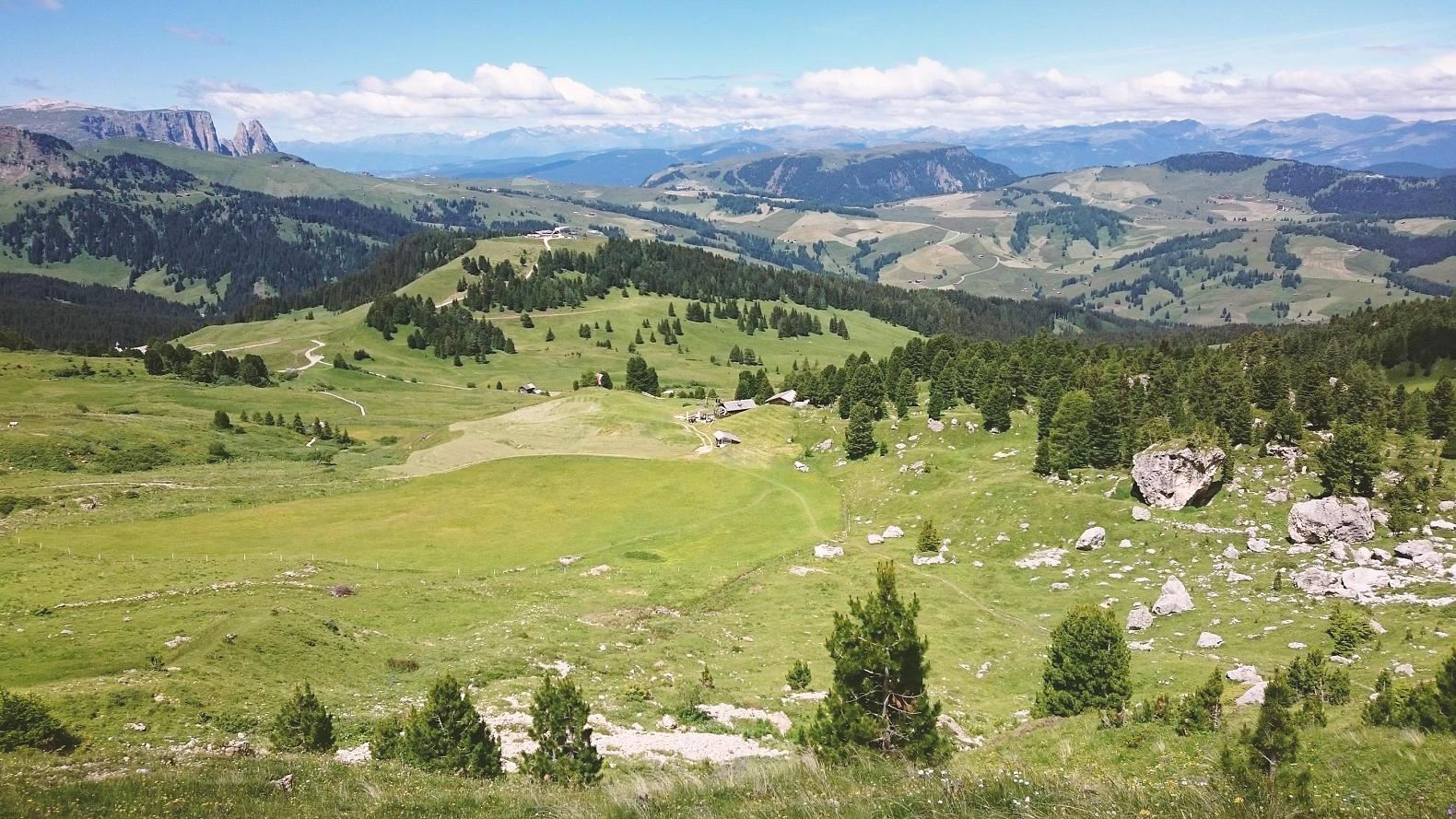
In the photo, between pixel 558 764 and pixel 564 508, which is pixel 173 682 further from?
pixel 564 508

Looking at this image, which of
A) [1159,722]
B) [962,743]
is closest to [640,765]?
[962,743]

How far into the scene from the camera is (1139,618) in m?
55.6

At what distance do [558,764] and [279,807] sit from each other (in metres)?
11.8

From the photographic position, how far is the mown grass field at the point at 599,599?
18.2 m

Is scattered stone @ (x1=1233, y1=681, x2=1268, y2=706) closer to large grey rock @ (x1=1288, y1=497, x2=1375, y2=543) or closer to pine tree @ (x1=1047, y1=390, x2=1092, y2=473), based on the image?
large grey rock @ (x1=1288, y1=497, x2=1375, y2=543)

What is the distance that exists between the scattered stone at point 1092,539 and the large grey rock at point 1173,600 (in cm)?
1174

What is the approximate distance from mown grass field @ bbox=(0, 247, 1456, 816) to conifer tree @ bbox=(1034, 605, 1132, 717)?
3165 mm

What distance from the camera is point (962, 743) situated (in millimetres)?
37438

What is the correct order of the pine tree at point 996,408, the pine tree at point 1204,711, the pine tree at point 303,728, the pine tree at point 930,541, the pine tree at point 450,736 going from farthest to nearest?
the pine tree at point 996,408, the pine tree at point 930,541, the pine tree at point 303,728, the pine tree at point 450,736, the pine tree at point 1204,711

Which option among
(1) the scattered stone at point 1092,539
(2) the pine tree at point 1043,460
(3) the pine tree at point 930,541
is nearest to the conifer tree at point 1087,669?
(1) the scattered stone at point 1092,539

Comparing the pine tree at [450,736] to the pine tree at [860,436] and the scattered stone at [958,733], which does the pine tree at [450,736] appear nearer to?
the scattered stone at [958,733]

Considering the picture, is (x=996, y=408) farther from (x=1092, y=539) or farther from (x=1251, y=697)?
(x=1251, y=697)

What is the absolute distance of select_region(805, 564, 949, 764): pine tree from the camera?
88.8 feet

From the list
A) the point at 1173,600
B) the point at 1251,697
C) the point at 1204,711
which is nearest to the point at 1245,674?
the point at 1251,697
